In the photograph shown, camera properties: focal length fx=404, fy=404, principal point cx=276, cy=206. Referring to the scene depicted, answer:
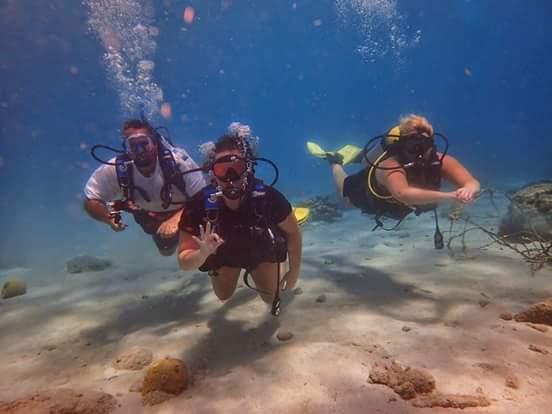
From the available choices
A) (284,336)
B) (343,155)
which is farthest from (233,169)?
(343,155)

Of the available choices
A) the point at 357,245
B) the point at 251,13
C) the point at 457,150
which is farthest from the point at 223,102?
the point at 357,245

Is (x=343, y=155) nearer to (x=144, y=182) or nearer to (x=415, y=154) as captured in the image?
(x=415, y=154)

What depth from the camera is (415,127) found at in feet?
17.4

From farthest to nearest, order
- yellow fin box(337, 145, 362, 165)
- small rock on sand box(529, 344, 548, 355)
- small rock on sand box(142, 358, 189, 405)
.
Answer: yellow fin box(337, 145, 362, 165), small rock on sand box(529, 344, 548, 355), small rock on sand box(142, 358, 189, 405)

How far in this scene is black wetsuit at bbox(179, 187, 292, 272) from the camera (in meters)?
4.18

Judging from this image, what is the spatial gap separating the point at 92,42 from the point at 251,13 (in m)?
20.2

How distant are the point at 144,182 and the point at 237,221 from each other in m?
2.34

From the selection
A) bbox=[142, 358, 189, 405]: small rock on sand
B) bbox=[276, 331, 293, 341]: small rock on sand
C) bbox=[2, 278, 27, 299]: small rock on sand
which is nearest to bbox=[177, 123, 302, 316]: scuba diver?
bbox=[276, 331, 293, 341]: small rock on sand

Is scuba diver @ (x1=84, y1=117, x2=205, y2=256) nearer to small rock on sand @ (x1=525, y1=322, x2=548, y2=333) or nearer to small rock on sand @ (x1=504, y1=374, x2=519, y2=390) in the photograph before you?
small rock on sand @ (x1=504, y1=374, x2=519, y2=390)

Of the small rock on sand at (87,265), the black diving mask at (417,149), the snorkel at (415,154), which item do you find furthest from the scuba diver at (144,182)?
the small rock on sand at (87,265)

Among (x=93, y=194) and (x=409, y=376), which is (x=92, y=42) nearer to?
(x=93, y=194)

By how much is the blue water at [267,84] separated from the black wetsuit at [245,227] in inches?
284

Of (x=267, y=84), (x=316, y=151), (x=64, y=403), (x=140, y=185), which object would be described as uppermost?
(x=267, y=84)

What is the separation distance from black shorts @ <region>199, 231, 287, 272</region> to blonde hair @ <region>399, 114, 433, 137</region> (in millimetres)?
2265
